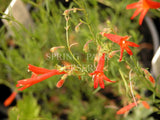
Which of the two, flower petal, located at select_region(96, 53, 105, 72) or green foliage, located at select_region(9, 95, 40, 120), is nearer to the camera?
flower petal, located at select_region(96, 53, 105, 72)

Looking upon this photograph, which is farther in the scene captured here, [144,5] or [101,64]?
[144,5]

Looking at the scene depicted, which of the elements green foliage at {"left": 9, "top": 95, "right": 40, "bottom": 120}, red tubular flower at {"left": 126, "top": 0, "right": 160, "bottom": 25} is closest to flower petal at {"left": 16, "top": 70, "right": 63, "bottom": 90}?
red tubular flower at {"left": 126, "top": 0, "right": 160, "bottom": 25}

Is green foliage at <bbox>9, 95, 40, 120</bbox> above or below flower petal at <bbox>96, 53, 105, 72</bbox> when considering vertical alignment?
below

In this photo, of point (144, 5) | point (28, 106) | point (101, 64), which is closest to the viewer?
point (101, 64)

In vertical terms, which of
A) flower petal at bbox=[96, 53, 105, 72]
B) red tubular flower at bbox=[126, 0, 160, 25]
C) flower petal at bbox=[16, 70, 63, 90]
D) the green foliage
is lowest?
the green foliage

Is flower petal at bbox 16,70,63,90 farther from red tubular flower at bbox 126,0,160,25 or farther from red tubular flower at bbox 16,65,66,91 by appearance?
red tubular flower at bbox 126,0,160,25

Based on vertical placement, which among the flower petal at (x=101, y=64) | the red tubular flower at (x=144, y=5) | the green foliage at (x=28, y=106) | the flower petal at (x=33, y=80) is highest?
the red tubular flower at (x=144, y=5)

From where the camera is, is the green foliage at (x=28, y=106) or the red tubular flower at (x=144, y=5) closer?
the red tubular flower at (x=144, y=5)

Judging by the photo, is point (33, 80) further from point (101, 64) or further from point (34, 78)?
point (101, 64)

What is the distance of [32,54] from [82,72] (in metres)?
0.94

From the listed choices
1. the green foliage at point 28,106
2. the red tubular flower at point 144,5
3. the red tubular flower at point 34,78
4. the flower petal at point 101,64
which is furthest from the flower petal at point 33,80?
the green foliage at point 28,106

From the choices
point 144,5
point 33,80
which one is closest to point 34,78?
point 33,80

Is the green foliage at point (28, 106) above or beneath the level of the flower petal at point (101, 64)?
beneath

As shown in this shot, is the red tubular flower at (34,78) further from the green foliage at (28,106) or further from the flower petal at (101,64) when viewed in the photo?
the green foliage at (28,106)
